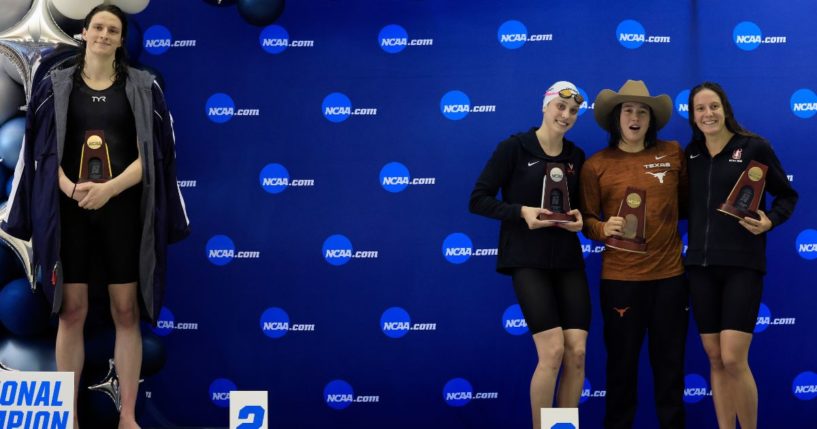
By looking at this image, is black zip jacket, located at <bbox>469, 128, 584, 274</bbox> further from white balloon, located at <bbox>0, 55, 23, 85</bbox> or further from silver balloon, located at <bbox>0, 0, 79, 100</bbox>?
white balloon, located at <bbox>0, 55, 23, 85</bbox>

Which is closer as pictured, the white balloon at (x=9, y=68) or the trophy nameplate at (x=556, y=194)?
the trophy nameplate at (x=556, y=194)

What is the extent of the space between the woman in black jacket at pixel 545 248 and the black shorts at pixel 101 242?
1464 mm

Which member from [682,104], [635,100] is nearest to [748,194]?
[635,100]

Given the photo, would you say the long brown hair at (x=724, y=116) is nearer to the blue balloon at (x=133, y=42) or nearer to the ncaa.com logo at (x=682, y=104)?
the ncaa.com logo at (x=682, y=104)

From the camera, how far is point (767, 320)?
465 cm

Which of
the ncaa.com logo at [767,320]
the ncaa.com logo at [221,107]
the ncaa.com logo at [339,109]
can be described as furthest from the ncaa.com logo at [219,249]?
the ncaa.com logo at [767,320]

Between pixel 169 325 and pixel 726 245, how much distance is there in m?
2.87

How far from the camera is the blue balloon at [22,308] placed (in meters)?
3.73

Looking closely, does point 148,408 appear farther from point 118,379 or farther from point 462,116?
point 462,116

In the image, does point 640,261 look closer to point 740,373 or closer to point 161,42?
point 740,373

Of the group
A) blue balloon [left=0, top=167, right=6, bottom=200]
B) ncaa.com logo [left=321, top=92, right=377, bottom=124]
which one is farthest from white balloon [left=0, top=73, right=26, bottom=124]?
ncaa.com logo [left=321, top=92, right=377, bottom=124]

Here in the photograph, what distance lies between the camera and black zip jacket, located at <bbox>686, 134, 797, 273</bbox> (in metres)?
3.63

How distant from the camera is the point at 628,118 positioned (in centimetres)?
387

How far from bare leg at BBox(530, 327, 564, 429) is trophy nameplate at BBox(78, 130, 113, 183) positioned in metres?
1.90
